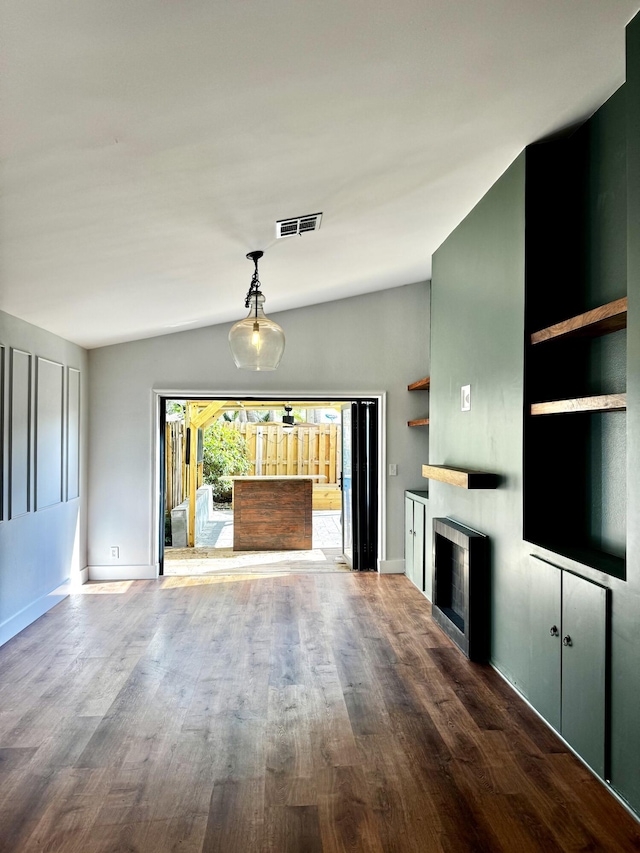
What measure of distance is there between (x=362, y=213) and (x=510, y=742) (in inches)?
116

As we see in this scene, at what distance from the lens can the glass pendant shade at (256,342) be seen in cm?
395

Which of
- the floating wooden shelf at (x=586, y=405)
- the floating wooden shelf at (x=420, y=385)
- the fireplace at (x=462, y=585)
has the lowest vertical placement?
the fireplace at (x=462, y=585)

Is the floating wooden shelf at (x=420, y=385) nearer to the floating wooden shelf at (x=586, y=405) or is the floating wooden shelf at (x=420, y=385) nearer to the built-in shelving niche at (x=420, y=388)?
the built-in shelving niche at (x=420, y=388)

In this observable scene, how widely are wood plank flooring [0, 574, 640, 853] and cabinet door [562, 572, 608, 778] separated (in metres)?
0.12

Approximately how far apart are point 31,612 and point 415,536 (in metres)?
3.29

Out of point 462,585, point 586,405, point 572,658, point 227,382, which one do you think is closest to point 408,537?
point 462,585

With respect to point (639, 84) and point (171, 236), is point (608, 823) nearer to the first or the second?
point (639, 84)

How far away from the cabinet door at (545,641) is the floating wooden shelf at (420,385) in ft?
9.13

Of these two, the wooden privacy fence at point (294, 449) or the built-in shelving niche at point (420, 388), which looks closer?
the built-in shelving niche at point (420, 388)

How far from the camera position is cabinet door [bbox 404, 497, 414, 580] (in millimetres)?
5844

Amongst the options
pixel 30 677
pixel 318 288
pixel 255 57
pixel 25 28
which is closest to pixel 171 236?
pixel 255 57

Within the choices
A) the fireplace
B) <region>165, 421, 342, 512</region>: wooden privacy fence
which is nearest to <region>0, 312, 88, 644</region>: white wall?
the fireplace

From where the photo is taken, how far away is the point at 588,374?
10.1ft

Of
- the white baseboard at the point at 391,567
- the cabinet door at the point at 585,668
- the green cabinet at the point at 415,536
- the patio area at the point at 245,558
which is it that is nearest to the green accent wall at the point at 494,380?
the cabinet door at the point at 585,668
